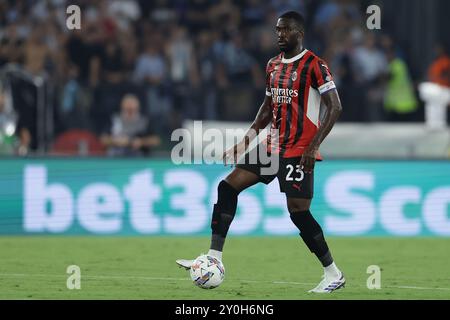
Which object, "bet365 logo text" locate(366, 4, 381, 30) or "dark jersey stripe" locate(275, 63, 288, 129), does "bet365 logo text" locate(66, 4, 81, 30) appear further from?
"dark jersey stripe" locate(275, 63, 288, 129)

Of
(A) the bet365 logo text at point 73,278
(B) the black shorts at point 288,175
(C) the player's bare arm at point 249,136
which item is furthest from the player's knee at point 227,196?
(A) the bet365 logo text at point 73,278

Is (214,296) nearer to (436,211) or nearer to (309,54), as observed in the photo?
(309,54)

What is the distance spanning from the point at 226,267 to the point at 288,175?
2.52 meters

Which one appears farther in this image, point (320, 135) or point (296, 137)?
point (296, 137)

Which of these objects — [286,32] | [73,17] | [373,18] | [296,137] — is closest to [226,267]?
[296,137]

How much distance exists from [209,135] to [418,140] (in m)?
3.42

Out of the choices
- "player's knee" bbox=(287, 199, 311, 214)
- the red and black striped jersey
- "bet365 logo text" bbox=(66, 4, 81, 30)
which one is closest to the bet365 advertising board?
"bet365 logo text" bbox=(66, 4, 81, 30)

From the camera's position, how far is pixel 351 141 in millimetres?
18906

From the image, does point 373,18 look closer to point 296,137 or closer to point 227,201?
point 296,137

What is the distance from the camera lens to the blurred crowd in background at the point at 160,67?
17641 mm

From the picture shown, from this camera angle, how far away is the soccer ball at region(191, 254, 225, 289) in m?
9.89

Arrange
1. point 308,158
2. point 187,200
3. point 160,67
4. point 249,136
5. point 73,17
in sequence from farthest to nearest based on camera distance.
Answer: point 160,67 < point 73,17 < point 187,200 < point 249,136 < point 308,158

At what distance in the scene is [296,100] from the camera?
1005cm

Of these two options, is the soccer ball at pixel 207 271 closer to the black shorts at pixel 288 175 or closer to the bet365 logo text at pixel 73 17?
the black shorts at pixel 288 175
